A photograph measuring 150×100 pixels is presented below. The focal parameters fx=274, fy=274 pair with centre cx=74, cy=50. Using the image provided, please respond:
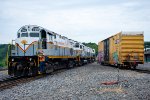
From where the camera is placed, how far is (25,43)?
1958 cm

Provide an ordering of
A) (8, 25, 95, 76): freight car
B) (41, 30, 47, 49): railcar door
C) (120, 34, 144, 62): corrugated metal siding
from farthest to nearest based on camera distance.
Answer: (120, 34, 144, 62): corrugated metal siding → (41, 30, 47, 49): railcar door → (8, 25, 95, 76): freight car

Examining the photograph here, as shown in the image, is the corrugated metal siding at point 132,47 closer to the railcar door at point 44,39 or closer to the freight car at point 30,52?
the freight car at point 30,52

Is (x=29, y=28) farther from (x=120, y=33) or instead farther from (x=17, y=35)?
(x=120, y=33)

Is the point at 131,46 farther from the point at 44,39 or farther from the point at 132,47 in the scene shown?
the point at 44,39

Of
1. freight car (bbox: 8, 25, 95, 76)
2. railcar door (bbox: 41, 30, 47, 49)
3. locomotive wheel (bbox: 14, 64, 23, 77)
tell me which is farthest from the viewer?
railcar door (bbox: 41, 30, 47, 49)

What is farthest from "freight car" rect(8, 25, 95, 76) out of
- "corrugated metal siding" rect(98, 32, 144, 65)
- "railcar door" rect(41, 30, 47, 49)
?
"corrugated metal siding" rect(98, 32, 144, 65)

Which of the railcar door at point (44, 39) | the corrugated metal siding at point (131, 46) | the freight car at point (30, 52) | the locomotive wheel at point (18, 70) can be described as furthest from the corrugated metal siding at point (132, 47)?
the locomotive wheel at point (18, 70)

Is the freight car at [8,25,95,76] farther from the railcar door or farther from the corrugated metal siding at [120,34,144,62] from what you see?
the corrugated metal siding at [120,34,144,62]

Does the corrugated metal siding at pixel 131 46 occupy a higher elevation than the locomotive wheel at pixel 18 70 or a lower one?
higher

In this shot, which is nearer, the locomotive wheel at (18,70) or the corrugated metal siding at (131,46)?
the locomotive wheel at (18,70)

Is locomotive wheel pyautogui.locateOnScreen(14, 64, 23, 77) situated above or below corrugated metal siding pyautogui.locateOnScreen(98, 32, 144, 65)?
below

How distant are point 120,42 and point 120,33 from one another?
2.93 feet

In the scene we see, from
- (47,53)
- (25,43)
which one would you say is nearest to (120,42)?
(47,53)

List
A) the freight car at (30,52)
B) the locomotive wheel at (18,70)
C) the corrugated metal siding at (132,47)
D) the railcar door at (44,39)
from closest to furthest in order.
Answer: the locomotive wheel at (18,70) → the freight car at (30,52) → the railcar door at (44,39) → the corrugated metal siding at (132,47)
